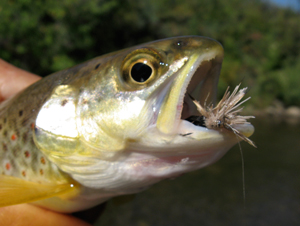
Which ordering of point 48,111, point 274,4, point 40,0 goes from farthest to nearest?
point 274,4, point 40,0, point 48,111

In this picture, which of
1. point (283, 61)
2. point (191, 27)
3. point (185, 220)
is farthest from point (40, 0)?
point (283, 61)

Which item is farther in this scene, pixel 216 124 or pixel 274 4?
pixel 274 4

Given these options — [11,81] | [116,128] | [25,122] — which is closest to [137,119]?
[116,128]

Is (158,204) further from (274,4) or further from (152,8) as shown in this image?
(274,4)

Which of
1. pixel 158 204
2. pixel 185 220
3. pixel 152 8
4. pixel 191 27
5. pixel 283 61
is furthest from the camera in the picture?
pixel 283 61

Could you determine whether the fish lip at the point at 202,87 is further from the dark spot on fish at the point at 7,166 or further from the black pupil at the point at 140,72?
the dark spot on fish at the point at 7,166

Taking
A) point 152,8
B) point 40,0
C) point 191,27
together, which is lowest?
point 40,0

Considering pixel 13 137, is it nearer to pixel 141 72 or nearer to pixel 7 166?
pixel 7 166
